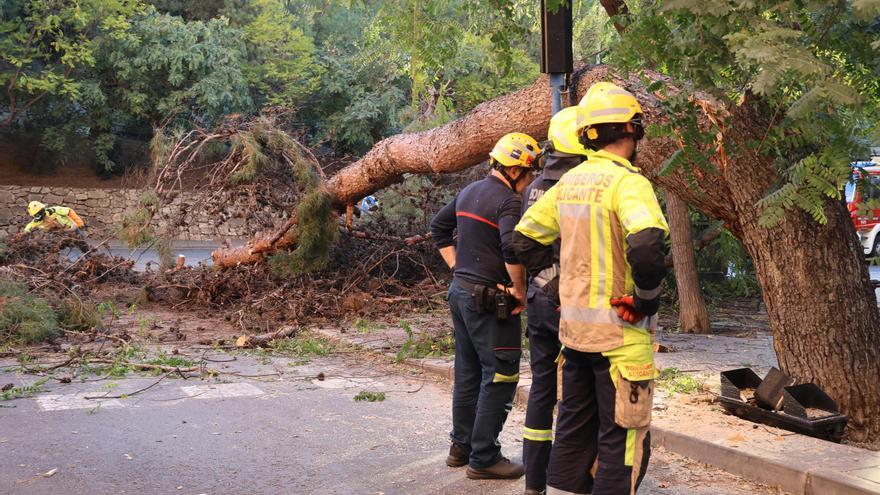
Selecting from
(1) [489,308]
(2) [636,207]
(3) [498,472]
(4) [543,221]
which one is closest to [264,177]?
(1) [489,308]

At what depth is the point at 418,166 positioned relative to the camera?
11070 millimetres

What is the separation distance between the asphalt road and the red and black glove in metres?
1.64

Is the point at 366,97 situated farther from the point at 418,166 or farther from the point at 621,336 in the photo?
the point at 621,336

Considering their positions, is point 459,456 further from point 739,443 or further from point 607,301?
point 607,301

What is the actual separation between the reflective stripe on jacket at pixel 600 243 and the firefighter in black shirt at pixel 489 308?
109 centimetres

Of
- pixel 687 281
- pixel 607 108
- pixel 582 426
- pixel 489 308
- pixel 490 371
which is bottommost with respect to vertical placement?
pixel 582 426

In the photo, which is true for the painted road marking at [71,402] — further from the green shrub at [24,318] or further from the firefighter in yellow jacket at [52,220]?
the firefighter in yellow jacket at [52,220]

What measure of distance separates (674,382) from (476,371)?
248 centimetres

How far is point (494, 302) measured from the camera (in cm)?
536

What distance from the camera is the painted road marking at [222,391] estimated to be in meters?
7.73

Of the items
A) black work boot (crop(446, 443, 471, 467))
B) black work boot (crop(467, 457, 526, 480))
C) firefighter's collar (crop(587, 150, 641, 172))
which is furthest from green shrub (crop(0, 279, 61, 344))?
firefighter's collar (crop(587, 150, 641, 172))

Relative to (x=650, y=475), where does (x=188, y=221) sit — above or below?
above

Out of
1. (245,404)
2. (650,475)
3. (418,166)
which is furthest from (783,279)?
(418,166)

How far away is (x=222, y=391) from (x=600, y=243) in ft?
15.7
